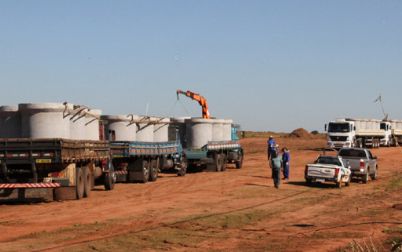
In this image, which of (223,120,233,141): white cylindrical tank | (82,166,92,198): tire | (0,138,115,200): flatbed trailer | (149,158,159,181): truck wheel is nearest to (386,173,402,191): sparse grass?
(149,158,159,181): truck wheel

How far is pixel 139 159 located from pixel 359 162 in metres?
10.8

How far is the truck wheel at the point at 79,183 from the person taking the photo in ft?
70.5

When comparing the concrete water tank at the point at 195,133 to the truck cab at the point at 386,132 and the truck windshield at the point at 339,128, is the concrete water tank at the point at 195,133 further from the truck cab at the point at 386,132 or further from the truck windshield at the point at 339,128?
the truck cab at the point at 386,132

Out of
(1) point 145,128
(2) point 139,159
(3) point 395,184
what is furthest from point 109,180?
(3) point 395,184

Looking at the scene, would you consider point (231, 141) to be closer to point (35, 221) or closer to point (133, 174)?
point (133, 174)

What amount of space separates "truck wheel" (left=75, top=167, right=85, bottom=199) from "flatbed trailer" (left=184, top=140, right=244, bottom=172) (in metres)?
14.6

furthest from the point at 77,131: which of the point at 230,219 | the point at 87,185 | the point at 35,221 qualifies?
the point at 230,219

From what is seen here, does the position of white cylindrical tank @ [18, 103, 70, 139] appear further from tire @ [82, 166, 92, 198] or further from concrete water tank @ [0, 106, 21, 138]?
tire @ [82, 166, 92, 198]

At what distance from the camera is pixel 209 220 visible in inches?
671

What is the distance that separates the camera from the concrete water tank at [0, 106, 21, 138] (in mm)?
21703

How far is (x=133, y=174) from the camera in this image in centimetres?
2978

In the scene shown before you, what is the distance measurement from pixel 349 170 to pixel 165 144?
954 cm

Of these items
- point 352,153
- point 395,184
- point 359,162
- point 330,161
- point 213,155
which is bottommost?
point 395,184

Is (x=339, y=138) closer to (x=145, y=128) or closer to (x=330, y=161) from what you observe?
(x=145, y=128)
